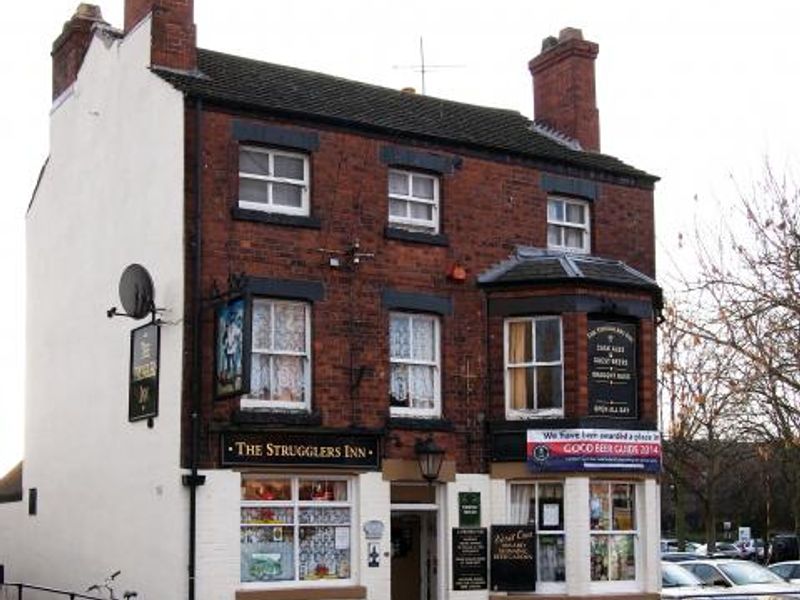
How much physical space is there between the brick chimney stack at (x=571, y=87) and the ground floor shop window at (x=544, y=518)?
7.54 m

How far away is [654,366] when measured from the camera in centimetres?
2142

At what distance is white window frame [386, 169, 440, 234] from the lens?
2059cm

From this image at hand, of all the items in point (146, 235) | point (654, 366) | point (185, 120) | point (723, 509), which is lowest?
point (723, 509)

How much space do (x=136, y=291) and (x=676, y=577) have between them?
1257 centimetres

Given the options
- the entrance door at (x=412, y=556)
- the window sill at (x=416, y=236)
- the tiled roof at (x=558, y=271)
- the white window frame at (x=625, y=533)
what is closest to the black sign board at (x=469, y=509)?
the entrance door at (x=412, y=556)

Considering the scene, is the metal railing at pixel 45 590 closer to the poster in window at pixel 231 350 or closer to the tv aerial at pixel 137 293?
the poster in window at pixel 231 350

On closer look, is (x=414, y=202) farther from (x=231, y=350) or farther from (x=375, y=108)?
(x=231, y=350)

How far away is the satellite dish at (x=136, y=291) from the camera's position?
18.6 metres

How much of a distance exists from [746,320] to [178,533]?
858 cm

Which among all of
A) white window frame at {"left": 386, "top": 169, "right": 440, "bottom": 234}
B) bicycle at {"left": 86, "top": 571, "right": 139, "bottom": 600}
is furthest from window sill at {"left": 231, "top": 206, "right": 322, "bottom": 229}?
bicycle at {"left": 86, "top": 571, "right": 139, "bottom": 600}

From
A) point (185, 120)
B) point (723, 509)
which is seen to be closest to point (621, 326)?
point (185, 120)

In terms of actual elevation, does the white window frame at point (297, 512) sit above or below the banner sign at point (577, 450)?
below

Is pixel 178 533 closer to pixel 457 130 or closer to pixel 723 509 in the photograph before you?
pixel 457 130

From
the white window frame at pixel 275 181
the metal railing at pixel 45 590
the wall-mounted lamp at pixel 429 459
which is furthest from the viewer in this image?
the wall-mounted lamp at pixel 429 459
